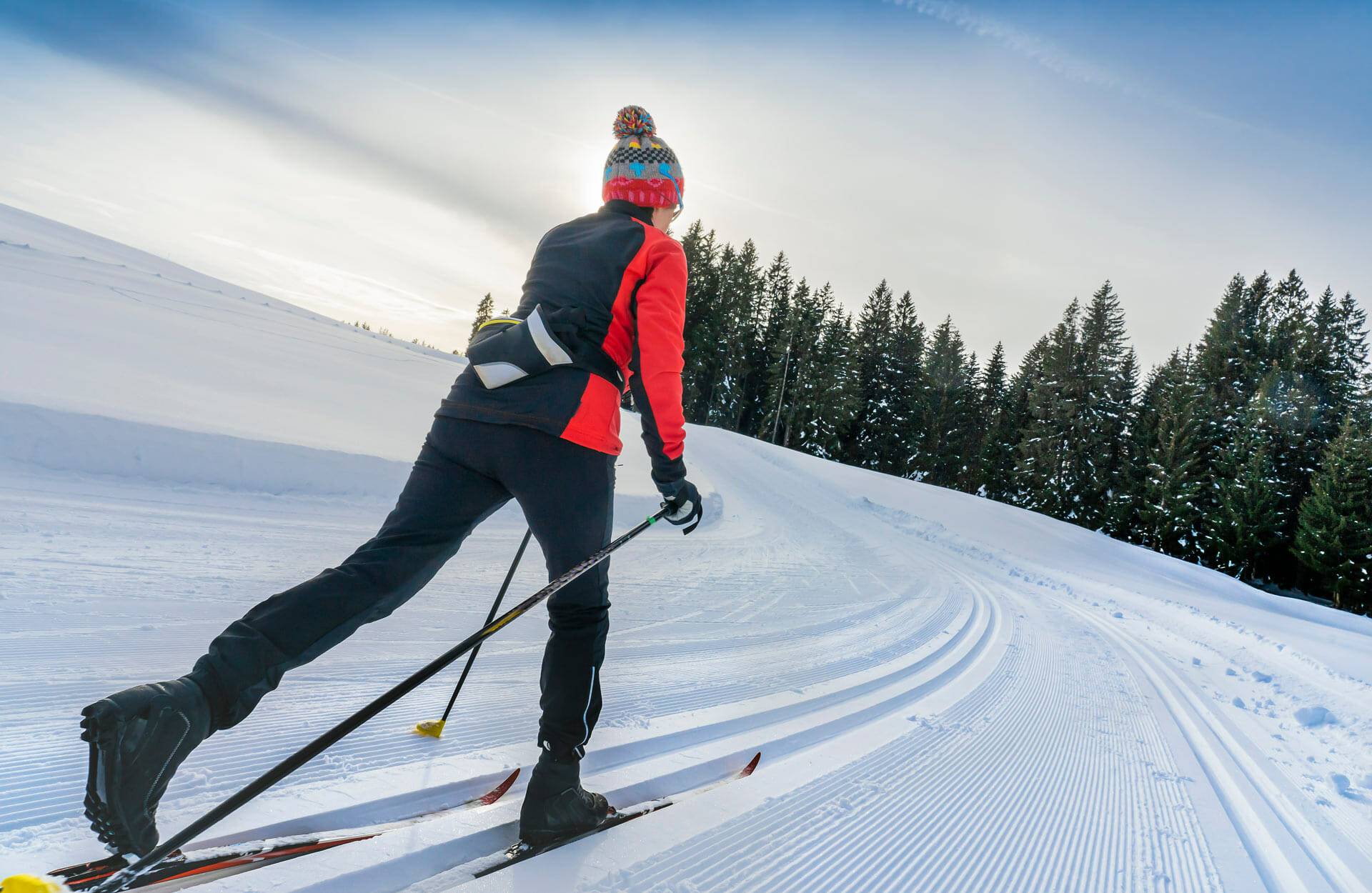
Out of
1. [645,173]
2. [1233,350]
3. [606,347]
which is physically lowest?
[606,347]

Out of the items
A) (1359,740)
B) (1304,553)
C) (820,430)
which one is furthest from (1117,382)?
(1359,740)

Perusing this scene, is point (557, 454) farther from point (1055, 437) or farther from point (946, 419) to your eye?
point (946, 419)

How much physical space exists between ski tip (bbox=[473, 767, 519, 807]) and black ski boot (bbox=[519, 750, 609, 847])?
0.14 meters

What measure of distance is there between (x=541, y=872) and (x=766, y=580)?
15.5ft

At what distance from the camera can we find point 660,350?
1854 mm

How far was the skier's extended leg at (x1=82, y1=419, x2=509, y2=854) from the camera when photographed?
1302 millimetres

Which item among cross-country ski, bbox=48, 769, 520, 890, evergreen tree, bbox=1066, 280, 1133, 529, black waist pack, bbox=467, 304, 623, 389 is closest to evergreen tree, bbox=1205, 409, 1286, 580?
evergreen tree, bbox=1066, 280, 1133, 529

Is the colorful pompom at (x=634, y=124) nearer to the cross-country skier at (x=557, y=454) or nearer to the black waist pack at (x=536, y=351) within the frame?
the cross-country skier at (x=557, y=454)

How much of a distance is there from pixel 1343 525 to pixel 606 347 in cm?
3502

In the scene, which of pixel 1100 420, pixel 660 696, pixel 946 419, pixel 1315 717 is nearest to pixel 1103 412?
pixel 1100 420

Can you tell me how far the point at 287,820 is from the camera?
168 centimetres

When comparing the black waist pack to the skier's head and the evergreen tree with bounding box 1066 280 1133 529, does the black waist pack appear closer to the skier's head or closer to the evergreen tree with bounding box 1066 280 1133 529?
the skier's head

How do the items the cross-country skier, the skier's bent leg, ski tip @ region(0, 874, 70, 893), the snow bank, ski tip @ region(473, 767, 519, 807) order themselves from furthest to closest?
1. the snow bank
2. ski tip @ region(473, 767, 519, 807)
3. the cross-country skier
4. the skier's bent leg
5. ski tip @ region(0, 874, 70, 893)

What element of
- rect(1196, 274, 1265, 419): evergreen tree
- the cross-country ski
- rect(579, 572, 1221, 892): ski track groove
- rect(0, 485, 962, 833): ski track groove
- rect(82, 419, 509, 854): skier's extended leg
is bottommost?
rect(0, 485, 962, 833): ski track groove
